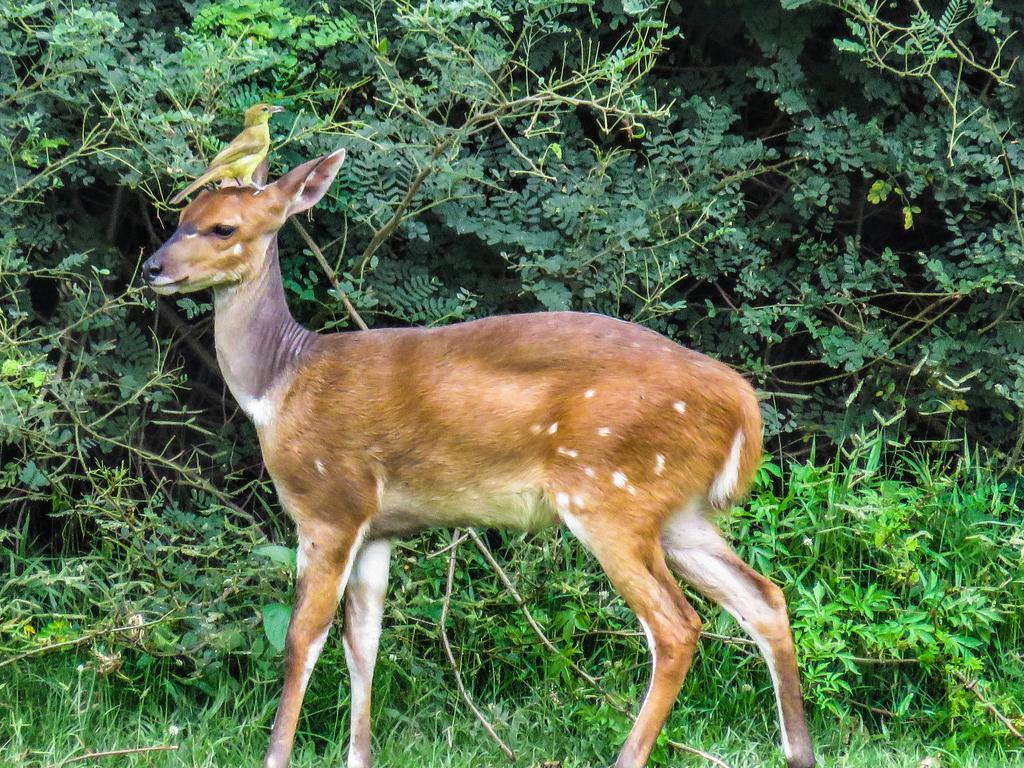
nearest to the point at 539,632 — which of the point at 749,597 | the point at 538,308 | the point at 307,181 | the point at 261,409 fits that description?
the point at 749,597

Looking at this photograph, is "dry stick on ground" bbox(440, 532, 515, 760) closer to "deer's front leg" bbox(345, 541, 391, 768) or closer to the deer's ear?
"deer's front leg" bbox(345, 541, 391, 768)

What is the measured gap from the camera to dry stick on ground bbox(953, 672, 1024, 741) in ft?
18.1

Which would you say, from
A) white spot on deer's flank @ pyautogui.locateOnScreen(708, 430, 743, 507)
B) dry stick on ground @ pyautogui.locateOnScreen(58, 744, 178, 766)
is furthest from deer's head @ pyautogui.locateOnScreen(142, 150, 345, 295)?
white spot on deer's flank @ pyautogui.locateOnScreen(708, 430, 743, 507)

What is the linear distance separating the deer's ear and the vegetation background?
535mm

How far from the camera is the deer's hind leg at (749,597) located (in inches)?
201

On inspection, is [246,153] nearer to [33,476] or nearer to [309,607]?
[309,607]

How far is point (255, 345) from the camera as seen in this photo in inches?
206

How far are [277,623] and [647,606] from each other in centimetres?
140

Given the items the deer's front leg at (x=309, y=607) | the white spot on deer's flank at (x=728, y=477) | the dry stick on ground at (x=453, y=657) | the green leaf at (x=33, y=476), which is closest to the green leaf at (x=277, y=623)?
the deer's front leg at (x=309, y=607)

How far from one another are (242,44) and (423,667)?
2.53m

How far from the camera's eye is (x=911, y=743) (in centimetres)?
573

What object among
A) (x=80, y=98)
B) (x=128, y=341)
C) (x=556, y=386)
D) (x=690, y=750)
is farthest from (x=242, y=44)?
(x=690, y=750)

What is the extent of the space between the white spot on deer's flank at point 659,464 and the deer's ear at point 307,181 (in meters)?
1.45

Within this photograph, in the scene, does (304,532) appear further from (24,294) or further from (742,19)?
(742,19)
